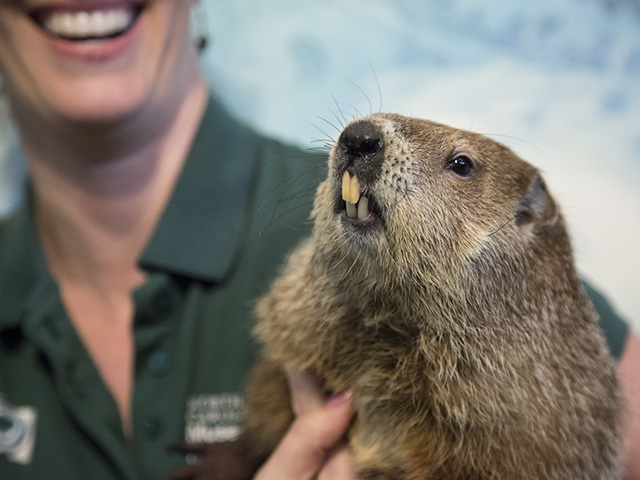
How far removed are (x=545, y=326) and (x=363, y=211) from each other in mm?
385

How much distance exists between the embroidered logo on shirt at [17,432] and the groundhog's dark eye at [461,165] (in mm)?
1070

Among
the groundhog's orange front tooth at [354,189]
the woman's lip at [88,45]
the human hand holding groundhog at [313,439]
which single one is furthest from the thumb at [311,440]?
the woman's lip at [88,45]

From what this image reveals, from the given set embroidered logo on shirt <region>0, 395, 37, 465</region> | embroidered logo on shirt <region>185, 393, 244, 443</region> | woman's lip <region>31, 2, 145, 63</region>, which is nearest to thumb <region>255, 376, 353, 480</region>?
embroidered logo on shirt <region>185, 393, 244, 443</region>

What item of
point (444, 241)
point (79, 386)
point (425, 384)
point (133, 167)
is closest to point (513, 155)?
point (444, 241)

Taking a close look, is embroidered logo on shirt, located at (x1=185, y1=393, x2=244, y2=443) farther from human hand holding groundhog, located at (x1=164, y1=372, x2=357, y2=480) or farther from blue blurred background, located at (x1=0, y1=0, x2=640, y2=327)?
blue blurred background, located at (x1=0, y1=0, x2=640, y2=327)

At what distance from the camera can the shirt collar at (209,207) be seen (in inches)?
51.0

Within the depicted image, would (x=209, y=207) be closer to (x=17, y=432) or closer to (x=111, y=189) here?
(x=111, y=189)

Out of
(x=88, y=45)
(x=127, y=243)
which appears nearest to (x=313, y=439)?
(x=127, y=243)

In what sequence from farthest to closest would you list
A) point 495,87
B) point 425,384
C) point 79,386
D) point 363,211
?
point 79,386
point 495,87
point 425,384
point 363,211

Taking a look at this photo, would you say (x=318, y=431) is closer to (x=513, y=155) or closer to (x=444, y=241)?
(x=444, y=241)

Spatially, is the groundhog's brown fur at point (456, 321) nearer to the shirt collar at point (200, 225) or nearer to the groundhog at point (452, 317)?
the groundhog at point (452, 317)

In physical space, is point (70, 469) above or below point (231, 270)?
below

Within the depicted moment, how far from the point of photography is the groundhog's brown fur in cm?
82

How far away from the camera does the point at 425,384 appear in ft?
3.04
